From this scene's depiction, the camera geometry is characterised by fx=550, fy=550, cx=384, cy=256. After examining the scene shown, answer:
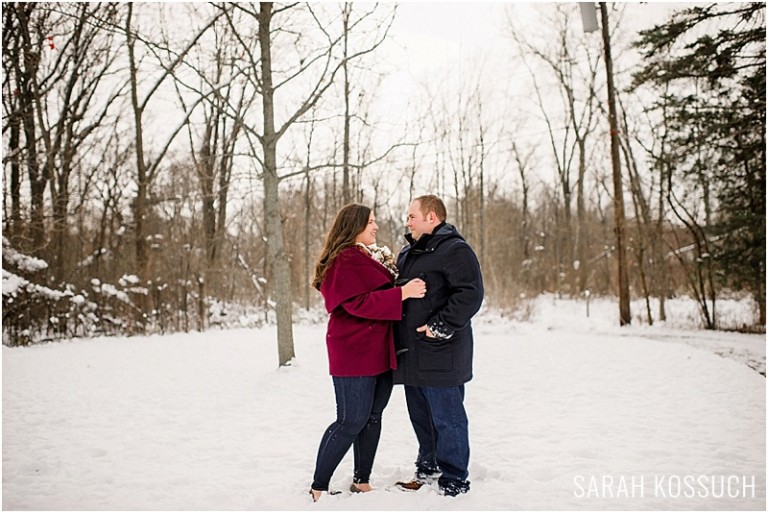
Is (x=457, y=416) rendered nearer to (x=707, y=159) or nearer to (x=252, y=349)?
(x=252, y=349)

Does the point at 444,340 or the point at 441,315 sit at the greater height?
the point at 441,315

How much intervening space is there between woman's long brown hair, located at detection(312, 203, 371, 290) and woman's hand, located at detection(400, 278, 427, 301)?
0.43 meters

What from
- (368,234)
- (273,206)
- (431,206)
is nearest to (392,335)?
(368,234)

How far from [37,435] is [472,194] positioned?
17.2 m

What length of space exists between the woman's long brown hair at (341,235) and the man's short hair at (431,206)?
355 mm

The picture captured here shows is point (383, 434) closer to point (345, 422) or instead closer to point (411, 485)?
point (411, 485)

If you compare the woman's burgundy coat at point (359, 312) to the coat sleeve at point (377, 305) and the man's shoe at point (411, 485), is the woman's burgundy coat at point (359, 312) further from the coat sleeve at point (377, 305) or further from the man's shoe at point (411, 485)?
the man's shoe at point (411, 485)

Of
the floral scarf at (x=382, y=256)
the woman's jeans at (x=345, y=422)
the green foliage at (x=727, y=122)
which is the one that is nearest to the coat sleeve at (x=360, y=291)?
the floral scarf at (x=382, y=256)

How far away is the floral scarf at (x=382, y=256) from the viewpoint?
3424 mm

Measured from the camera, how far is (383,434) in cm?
470

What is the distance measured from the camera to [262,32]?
7910mm

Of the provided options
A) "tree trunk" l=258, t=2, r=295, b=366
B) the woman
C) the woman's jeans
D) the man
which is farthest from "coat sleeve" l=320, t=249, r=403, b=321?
"tree trunk" l=258, t=2, r=295, b=366

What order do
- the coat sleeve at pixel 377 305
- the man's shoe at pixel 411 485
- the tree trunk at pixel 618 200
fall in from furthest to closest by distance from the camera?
the tree trunk at pixel 618 200 → the man's shoe at pixel 411 485 → the coat sleeve at pixel 377 305

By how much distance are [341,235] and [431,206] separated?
613mm
